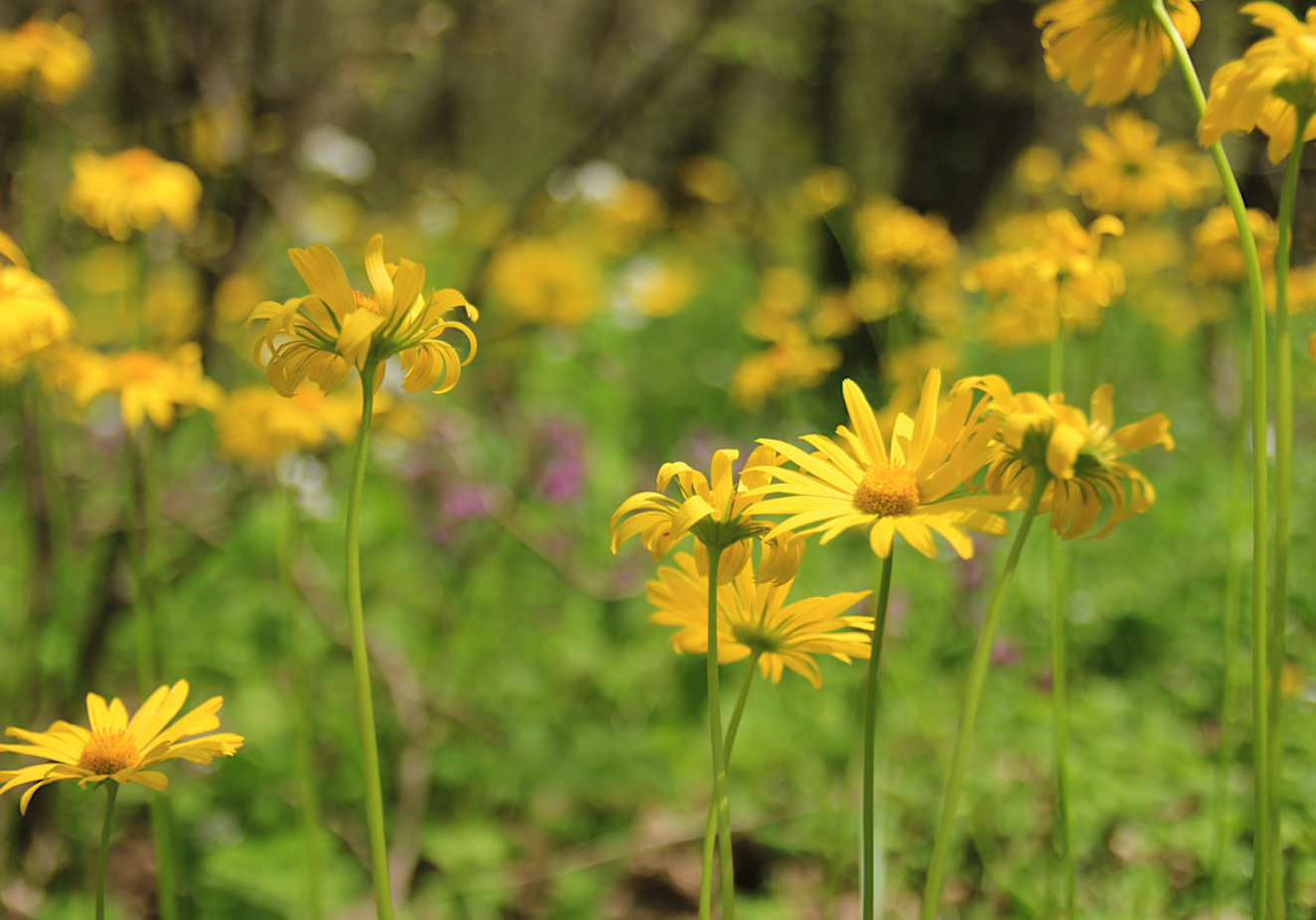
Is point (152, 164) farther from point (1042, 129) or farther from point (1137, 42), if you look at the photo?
point (1042, 129)

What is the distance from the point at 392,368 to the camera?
2758mm

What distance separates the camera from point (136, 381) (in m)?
1.55

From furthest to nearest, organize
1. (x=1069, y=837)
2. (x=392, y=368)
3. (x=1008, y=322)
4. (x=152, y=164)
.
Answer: (x=392, y=368) < (x=152, y=164) < (x=1008, y=322) < (x=1069, y=837)

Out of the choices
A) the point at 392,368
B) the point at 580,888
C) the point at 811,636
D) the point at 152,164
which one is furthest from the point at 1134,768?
the point at 152,164

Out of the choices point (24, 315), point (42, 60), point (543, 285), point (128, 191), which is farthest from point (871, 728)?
point (543, 285)

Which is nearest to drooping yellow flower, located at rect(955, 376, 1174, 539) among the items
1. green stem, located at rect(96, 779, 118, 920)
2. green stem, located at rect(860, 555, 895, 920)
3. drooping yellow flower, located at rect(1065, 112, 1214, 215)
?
green stem, located at rect(860, 555, 895, 920)

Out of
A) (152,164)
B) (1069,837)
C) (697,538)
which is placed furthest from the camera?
(152,164)

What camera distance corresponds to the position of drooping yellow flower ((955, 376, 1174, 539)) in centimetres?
60

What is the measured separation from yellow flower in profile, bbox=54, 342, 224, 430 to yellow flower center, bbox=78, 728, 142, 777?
858mm

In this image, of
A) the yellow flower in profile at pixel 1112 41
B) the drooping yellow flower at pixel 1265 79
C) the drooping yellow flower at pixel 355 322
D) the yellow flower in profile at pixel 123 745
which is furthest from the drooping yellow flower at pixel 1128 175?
the yellow flower in profile at pixel 123 745

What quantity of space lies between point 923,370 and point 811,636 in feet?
5.60

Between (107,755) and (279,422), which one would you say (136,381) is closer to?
(279,422)

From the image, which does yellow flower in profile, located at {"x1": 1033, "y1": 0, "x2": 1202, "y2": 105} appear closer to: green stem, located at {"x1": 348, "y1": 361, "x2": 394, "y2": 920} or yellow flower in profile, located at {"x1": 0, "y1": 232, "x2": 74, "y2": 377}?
green stem, located at {"x1": 348, "y1": 361, "x2": 394, "y2": 920}

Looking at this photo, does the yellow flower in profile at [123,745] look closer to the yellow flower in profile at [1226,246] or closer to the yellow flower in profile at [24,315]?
the yellow flower in profile at [24,315]
